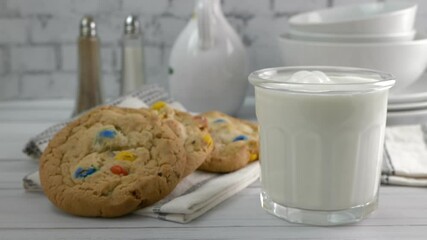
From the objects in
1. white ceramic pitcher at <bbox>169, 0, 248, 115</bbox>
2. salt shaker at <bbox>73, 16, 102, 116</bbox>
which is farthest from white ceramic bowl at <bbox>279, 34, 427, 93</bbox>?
salt shaker at <bbox>73, 16, 102, 116</bbox>

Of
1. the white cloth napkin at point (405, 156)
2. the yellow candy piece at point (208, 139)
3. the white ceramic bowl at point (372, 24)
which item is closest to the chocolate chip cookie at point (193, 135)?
the yellow candy piece at point (208, 139)

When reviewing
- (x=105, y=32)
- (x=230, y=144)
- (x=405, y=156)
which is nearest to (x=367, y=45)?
(x=405, y=156)

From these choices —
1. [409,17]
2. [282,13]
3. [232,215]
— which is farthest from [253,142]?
[282,13]

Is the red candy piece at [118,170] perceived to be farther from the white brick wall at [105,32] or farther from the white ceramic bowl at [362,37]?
the white brick wall at [105,32]

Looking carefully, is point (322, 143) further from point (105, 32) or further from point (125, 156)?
point (105, 32)

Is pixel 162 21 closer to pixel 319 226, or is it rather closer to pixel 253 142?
pixel 253 142
